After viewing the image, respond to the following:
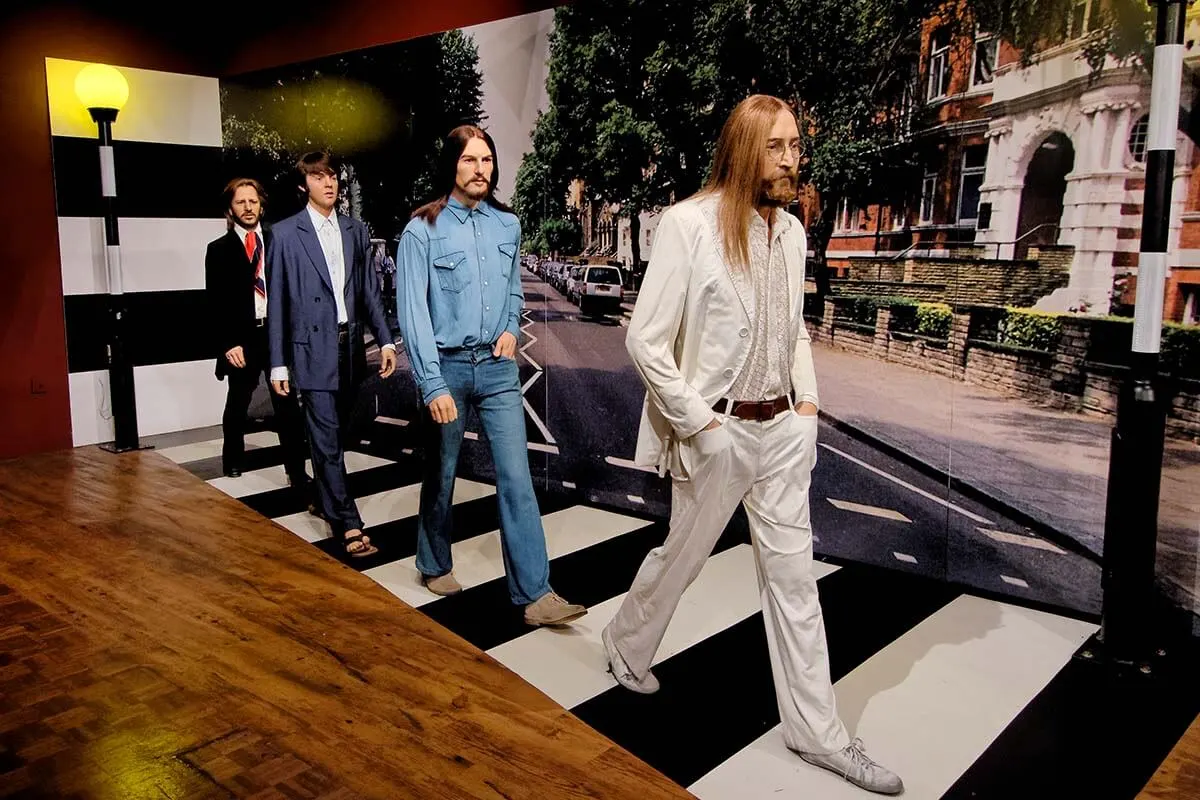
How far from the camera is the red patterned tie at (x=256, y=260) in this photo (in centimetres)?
457

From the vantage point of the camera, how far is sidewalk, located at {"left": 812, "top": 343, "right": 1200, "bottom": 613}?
2.84 meters

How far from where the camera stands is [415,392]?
196 inches

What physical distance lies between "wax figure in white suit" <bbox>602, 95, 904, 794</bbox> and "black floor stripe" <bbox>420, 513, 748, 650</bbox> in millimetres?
1001

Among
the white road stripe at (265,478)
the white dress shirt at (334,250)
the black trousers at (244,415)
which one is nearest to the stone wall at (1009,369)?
the white dress shirt at (334,250)

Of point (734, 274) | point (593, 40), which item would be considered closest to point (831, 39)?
point (593, 40)

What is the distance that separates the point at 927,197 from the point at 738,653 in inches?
67.8

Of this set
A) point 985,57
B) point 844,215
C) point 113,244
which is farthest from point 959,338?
point 113,244

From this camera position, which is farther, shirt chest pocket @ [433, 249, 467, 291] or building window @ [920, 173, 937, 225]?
building window @ [920, 173, 937, 225]

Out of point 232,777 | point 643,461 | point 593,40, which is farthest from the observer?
point 593,40

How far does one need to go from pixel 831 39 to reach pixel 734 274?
62.4 inches

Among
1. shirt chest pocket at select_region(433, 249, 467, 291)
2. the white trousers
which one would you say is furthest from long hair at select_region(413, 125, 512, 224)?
the white trousers

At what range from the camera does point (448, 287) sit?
3004 mm

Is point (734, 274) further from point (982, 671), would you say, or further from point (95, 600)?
point (95, 600)

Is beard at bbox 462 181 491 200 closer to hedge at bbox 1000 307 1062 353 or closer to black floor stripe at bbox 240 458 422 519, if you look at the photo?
black floor stripe at bbox 240 458 422 519
